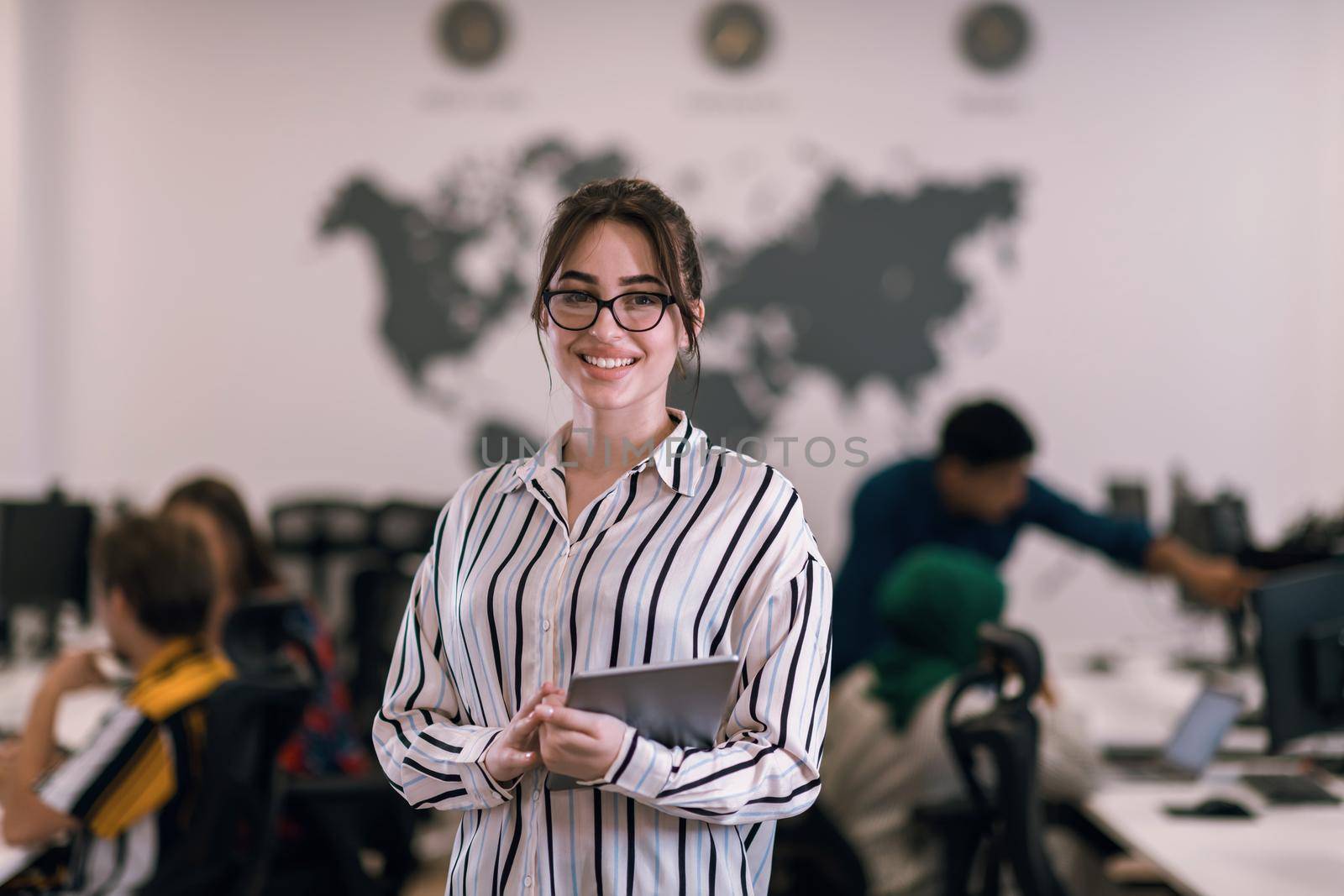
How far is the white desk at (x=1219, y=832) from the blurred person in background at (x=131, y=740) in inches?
65.7

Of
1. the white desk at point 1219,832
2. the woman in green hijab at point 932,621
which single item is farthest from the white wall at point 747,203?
the woman in green hijab at point 932,621

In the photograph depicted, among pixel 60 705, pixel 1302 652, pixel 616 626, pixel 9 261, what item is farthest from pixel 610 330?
pixel 9 261

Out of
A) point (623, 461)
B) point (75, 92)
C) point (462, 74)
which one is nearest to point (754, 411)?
point (462, 74)

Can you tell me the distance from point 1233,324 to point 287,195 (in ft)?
12.6

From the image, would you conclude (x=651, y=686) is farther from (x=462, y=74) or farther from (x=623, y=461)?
(x=462, y=74)

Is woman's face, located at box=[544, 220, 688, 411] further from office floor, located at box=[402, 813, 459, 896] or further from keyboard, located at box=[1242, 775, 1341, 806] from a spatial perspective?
office floor, located at box=[402, 813, 459, 896]

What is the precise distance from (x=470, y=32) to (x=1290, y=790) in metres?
3.89

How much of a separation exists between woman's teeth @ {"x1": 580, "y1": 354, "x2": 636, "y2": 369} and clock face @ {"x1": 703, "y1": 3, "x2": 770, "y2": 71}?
12.3 feet

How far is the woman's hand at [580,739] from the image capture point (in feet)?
3.56

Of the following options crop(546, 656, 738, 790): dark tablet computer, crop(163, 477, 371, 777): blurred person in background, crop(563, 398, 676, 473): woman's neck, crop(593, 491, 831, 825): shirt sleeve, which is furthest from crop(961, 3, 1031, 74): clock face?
crop(546, 656, 738, 790): dark tablet computer

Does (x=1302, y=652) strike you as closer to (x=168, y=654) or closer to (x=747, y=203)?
(x=168, y=654)

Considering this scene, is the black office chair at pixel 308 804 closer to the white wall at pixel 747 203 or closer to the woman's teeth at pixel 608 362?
the woman's teeth at pixel 608 362

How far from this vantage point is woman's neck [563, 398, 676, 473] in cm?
126

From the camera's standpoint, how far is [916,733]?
98.3 inches
